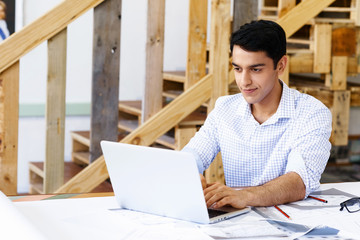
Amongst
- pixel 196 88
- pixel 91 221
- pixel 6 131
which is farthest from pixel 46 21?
pixel 91 221

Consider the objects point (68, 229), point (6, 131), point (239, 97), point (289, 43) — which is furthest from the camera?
point (289, 43)

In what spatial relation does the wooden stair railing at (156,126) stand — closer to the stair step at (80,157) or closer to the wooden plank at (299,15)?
the wooden plank at (299,15)

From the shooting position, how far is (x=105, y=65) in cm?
287

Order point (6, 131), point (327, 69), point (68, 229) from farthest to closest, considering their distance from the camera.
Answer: point (327, 69)
point (6, 131)
point (68, 229)

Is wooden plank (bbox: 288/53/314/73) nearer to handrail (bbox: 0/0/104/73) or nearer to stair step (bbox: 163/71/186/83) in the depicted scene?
stair step (bbox: 163/71/186/83)

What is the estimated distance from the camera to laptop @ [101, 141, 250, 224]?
1.42m

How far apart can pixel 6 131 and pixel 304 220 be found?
161 centimetres

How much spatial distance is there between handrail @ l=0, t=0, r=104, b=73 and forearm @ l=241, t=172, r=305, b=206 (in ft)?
4.66

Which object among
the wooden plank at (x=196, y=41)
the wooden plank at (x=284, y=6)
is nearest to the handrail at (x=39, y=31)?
the wooden plank at (x=196, y=41)

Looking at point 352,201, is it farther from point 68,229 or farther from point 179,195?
point 68,229

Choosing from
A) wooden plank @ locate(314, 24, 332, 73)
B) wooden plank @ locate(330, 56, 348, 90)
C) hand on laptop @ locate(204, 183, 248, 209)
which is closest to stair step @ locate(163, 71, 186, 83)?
wooden plank @ locate(314, 24, 332, 73)

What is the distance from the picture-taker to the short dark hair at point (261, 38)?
1.98 m

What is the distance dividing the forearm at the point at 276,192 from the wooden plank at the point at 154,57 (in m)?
1.39

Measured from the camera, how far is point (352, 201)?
1639 mm
